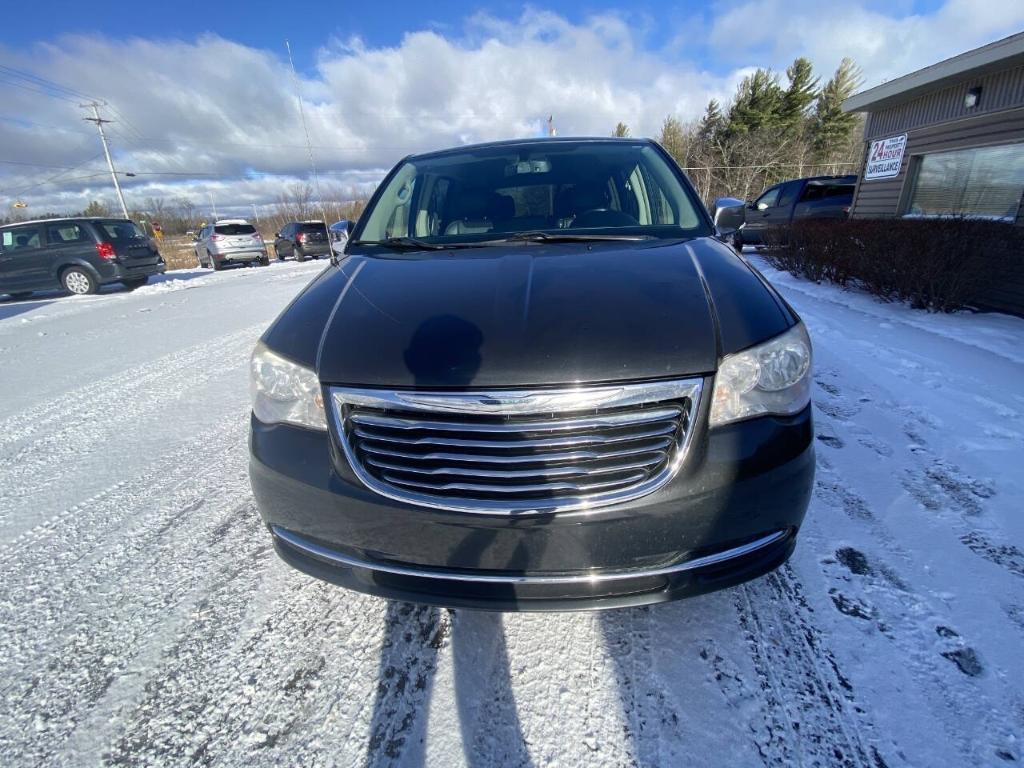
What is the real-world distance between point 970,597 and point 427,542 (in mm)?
A: 1858

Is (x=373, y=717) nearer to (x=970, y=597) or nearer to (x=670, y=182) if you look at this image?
(x=970, y=597)

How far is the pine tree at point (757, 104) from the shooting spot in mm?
32781

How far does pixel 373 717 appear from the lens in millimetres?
1378

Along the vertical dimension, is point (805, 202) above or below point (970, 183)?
below

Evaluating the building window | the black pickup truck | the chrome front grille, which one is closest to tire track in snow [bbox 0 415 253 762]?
the chrome front grille

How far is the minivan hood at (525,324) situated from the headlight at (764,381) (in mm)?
86

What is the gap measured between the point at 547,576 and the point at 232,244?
19.8m

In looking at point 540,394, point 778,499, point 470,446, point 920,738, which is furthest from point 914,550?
point 470,446

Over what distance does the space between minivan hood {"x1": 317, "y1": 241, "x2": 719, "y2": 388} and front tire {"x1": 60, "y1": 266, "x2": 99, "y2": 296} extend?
42.8ft

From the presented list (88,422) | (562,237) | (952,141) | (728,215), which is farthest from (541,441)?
(952,141)

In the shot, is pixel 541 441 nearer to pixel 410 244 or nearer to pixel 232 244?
pixel 410 244

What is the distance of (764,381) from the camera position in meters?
1.40

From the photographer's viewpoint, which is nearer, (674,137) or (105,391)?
(105,391)

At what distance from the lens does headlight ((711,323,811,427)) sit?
1.36 metres
